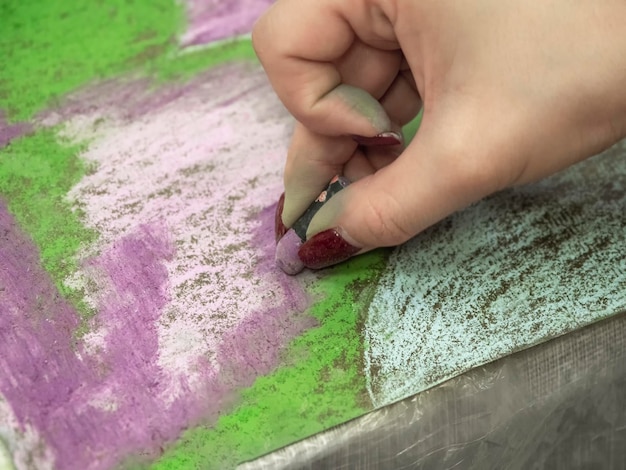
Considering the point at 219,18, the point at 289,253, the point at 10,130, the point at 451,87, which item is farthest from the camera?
the point at 219,18

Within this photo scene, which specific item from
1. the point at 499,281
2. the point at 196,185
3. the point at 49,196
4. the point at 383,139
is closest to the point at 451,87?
the point at 383,139

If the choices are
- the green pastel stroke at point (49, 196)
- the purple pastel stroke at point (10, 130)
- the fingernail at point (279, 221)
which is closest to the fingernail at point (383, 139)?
the fingernail at point (279, 221)

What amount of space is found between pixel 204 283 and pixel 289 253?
9cm

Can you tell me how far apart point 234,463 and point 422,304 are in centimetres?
23

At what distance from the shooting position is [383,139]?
619 millimetres

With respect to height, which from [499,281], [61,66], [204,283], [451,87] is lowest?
[499,281]

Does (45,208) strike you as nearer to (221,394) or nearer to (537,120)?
(221,394)

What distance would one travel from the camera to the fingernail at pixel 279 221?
0.68 meters

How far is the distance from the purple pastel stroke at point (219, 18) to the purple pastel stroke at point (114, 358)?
330mm

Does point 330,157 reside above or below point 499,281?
above

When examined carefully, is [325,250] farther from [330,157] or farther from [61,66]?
[61,66]

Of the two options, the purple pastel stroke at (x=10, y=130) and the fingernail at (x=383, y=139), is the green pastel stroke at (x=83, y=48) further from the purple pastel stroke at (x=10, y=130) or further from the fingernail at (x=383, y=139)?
the fingernail at (x=383, y=139)

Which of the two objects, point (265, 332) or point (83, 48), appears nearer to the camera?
point (265, 332)

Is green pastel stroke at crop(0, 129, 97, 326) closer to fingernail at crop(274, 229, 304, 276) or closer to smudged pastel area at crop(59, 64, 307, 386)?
smudged pastel area at crop(59, 64, 307, 386)
